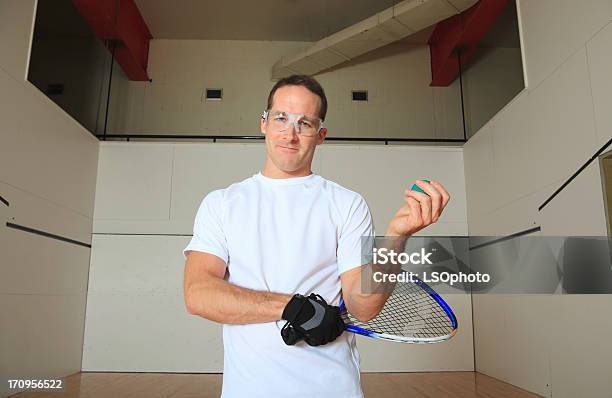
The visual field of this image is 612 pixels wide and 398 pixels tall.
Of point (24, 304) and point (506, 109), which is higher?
point (506, 109)

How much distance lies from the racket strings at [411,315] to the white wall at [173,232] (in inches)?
132

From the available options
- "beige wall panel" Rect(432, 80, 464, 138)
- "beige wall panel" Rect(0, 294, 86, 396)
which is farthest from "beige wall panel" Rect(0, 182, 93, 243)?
"beige wall panel" Rect(432, 80, 464, 138)

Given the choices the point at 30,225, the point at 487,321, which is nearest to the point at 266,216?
the point at 30,225

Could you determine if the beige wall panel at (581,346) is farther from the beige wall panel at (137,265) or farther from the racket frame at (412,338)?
the beige wall panel at (137,265)

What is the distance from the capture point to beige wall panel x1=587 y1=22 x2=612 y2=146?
261cm

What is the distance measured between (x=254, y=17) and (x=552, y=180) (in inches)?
173

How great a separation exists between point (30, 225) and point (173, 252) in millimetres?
1405

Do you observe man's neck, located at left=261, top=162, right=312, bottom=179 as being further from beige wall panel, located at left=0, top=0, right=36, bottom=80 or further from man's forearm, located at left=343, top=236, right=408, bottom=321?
beige wall panel, located at left=0, top=0, right=36, bottom=80

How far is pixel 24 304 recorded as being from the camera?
376cm

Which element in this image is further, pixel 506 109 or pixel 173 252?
pixel 173 252

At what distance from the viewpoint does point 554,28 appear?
3.31 metres

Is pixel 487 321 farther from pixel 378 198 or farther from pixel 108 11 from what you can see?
pixel 108 11

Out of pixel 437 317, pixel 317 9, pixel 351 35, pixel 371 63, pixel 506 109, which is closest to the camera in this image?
pixel 437 317

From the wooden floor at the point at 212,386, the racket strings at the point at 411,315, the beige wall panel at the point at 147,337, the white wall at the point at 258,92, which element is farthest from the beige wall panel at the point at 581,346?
the white wall at the point at 258,92
